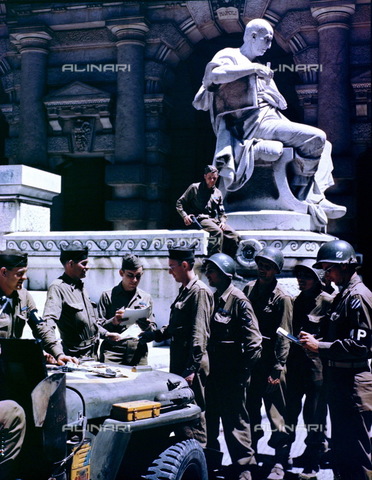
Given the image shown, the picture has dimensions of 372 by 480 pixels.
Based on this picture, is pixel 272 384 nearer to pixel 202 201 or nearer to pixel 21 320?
pixel 21 320

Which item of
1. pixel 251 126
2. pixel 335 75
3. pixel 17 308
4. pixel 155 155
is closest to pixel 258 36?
pixel 251 126

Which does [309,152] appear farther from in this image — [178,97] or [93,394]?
[178,97]

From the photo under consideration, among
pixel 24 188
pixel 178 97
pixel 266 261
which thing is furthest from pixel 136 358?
pixel 178 97

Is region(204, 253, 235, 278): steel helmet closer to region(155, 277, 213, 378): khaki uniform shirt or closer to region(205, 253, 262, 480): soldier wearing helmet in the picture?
region(205, 253, 262, 480): soldier wearing helmet

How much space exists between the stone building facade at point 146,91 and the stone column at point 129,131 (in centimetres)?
3

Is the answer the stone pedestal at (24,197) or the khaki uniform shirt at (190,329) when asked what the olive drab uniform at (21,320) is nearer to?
the khaki uniform shirt at (190,329)

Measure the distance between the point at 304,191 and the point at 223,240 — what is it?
6.03 feet

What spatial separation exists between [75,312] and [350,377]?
7.11 ft

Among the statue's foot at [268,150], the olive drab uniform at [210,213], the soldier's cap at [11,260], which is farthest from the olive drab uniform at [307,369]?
the statue's foot at [268,150]

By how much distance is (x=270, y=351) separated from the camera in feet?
20.5

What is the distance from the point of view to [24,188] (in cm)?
1002

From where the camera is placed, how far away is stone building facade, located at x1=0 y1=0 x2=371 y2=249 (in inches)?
634

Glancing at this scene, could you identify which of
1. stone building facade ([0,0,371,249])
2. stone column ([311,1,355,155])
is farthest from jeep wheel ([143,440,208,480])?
stone column ([311,1,355,155])

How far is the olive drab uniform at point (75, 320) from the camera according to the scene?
5465mm
